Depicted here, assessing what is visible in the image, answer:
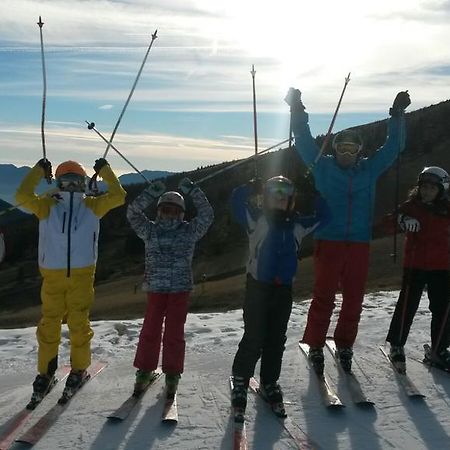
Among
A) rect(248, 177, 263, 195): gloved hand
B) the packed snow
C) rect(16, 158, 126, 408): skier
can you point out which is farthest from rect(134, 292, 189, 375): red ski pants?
rect(248, 177, 263, 195): gloved hand

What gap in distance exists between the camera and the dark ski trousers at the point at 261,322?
5.57m

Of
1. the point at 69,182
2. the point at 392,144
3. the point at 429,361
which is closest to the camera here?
the point at 69,182

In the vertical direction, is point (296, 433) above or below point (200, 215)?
below

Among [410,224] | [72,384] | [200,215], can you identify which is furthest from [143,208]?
[410,224]

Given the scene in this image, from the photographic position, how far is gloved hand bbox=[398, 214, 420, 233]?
6.61 meters

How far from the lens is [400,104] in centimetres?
673

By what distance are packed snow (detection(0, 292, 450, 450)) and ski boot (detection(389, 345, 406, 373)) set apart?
11cm

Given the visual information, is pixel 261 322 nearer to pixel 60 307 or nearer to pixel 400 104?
pixel 60 307

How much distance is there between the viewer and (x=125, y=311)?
17953mm

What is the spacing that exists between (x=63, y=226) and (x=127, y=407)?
172cm

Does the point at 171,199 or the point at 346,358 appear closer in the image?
the point at 171,199

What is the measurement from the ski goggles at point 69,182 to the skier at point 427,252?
325 cm

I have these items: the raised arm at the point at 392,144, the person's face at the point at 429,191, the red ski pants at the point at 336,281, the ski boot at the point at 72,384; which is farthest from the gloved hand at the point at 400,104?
the ski boot at the point at 72,384

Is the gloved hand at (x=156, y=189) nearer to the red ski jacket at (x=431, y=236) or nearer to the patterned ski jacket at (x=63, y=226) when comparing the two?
the patterned ski jacket at (x=63, y=226)
